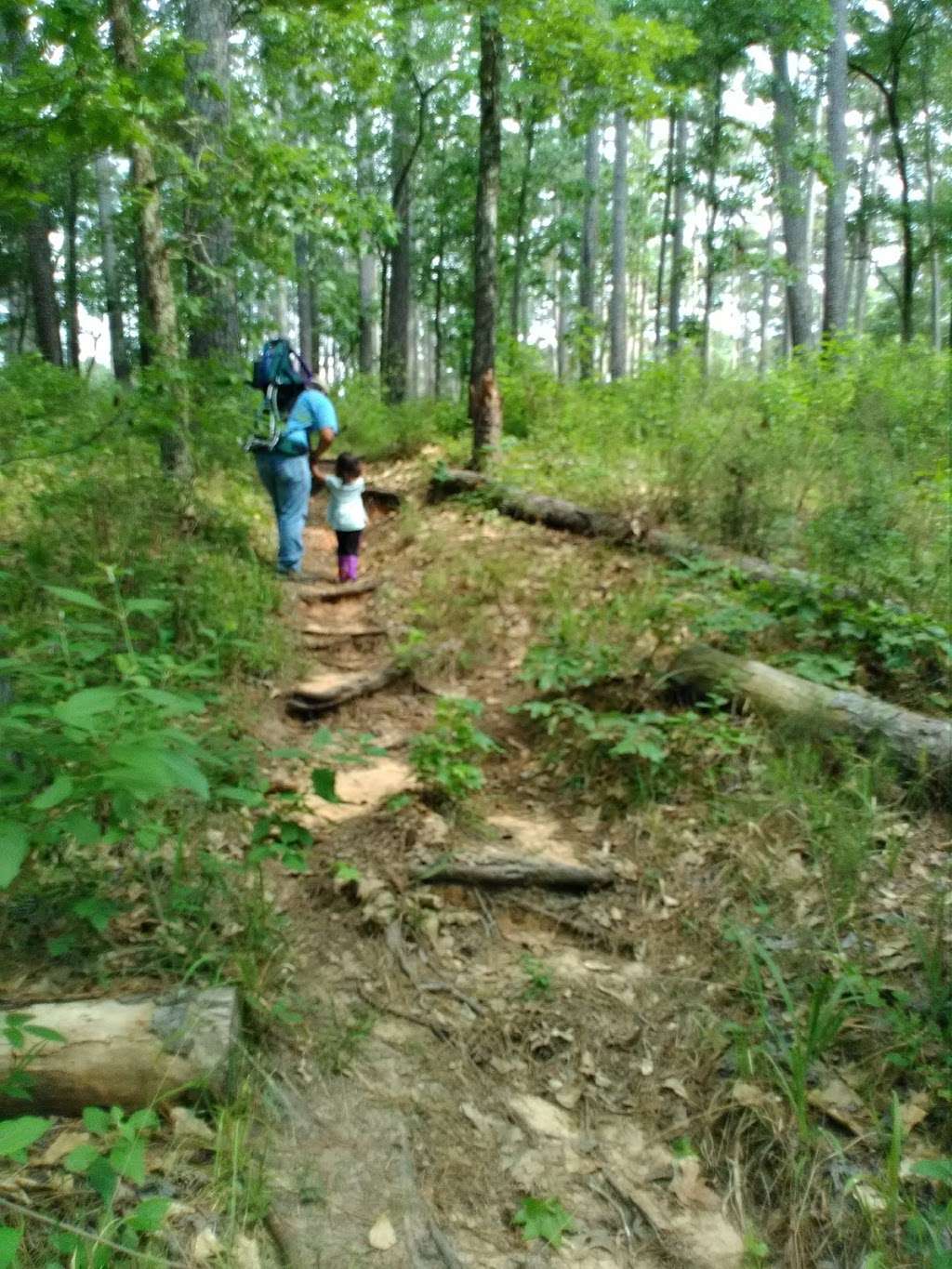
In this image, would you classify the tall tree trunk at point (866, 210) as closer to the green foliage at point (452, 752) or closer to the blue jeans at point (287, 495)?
the blue jeans at point (287, 495)

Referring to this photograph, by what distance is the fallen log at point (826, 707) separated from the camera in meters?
4.04

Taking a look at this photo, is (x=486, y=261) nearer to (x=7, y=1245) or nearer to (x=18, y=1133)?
(x=18, y=1133)

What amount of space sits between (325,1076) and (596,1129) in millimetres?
901

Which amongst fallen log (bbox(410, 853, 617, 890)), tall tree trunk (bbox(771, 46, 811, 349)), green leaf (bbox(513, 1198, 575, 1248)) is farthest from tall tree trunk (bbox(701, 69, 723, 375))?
green leaf (bbox(513, 1198, 575, 1248))

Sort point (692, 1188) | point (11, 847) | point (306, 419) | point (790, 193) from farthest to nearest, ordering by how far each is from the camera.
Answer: point (790, 193), point (306, 419), point (692, 1188), point (11, 847)

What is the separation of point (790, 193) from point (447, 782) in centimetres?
1627

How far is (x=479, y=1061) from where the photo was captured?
→ 3.06m

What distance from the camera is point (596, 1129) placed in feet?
9.36

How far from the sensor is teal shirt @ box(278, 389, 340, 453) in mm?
7590

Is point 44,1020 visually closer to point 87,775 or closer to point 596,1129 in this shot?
point 87,775

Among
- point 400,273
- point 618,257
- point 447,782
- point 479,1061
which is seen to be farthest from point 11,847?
point 618,257

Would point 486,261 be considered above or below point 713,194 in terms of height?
below

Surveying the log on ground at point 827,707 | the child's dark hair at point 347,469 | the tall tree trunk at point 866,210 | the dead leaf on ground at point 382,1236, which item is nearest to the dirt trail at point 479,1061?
→ the dead leaf on ground at point 382,1236

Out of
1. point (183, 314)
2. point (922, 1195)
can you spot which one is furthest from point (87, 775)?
point (183, 314)
